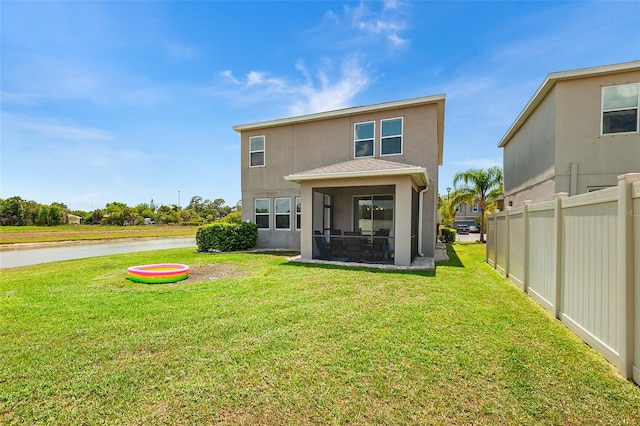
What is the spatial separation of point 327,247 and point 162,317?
22.0ft

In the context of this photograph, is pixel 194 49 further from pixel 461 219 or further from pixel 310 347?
pixel 461 219

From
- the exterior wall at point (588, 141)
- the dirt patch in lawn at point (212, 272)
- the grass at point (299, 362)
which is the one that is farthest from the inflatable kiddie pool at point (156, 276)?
the exterior wall at point (588, 141)

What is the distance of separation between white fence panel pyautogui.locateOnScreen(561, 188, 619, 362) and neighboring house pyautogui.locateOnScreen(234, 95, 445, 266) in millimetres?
4909

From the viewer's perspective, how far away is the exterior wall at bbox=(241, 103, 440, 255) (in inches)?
472

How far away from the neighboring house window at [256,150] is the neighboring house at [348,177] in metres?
0.05

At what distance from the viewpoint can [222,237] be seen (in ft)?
45.2

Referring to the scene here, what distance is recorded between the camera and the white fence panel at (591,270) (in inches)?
126

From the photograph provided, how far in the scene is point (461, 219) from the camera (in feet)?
172

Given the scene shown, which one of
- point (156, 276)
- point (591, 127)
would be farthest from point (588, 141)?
point (156, 276)

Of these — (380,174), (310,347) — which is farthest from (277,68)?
(310,347)

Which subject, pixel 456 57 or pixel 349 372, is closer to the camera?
pixel 349 372

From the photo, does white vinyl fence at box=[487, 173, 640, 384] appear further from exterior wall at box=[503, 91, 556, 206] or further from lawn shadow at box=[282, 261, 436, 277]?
exterior wall at box=[503, 91, 556, 206]

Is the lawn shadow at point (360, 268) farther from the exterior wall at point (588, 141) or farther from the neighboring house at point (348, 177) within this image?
the exterior wall at point (588, 141)

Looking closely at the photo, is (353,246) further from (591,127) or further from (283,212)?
(591,127)
